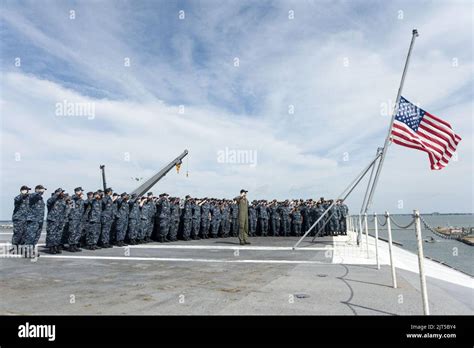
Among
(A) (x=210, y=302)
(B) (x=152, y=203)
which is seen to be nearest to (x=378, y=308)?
(A) (x=210, y=302)

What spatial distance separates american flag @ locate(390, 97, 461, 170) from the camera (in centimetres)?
854

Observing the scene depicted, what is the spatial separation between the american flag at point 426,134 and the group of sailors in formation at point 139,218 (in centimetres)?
471

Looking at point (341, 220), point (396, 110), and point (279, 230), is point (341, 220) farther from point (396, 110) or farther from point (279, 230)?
point (396, 110)

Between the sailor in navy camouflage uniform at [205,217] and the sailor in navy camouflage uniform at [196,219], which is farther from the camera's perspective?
the sailor in navy camouflage uniform at [205,217]

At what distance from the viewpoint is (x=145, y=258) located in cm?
872

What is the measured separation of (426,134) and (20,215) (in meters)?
10.2

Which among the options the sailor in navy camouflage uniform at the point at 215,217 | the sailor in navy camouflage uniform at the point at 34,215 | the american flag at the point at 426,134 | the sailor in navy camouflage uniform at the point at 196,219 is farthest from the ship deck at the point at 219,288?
the sailor in navy camouflage uniform at the point at 215,217

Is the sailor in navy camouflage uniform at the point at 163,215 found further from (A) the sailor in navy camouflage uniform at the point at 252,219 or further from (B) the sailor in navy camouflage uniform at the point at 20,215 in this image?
(A) the sailor in navy camouflage uniform at the point at 252,219

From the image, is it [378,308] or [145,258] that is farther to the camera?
[145,258]

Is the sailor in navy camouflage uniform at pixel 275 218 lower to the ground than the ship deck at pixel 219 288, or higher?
higher

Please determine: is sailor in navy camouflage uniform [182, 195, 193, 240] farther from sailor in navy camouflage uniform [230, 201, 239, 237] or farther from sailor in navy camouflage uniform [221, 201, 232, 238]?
sailor in navy camouflage uniform [230, 201, 239, 237]

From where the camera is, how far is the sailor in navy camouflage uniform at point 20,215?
9.05 metres
